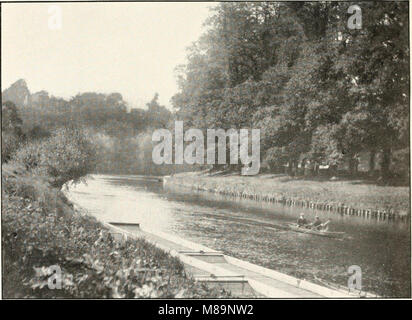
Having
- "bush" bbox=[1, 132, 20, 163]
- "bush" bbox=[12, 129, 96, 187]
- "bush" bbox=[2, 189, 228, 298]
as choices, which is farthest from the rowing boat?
"bush" bbox=[1, 132, 20, 163]

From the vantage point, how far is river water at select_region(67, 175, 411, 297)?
14.3 meters

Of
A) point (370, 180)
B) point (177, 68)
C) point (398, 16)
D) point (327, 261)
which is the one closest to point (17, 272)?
point (177, 68)

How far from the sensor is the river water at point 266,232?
1434cm

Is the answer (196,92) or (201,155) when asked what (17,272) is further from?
(196,92)

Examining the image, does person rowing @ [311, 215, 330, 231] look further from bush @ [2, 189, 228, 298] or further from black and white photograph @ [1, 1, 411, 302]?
bush @ [2, 189, 228, 298]

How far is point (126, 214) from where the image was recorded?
1822 cm

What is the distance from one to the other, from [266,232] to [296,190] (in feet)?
10.4

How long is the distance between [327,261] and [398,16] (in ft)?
27.1

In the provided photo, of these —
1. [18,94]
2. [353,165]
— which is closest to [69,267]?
[18,94]

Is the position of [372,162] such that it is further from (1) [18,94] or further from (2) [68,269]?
(1) [18,94]

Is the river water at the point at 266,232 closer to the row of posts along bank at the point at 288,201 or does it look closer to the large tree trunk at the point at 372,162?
the row of posts along bank at the point at 288,201

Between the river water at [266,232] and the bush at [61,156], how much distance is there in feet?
2.65

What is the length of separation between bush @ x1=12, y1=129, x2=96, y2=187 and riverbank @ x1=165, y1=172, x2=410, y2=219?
3558mm

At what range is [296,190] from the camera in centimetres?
2084
